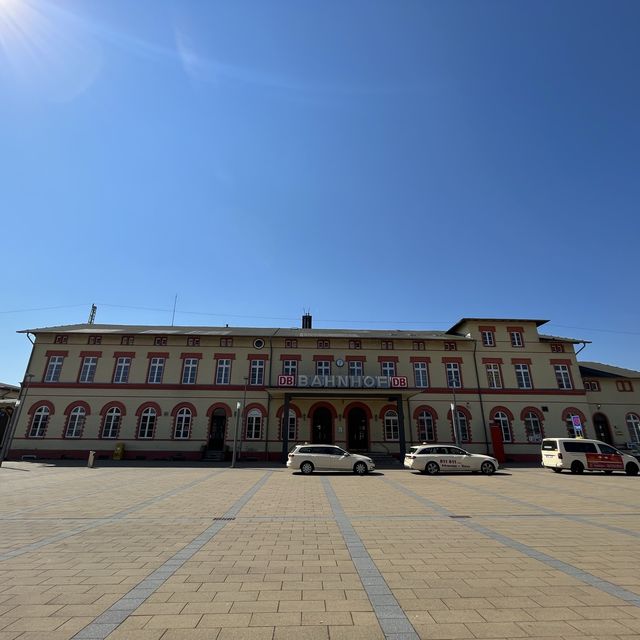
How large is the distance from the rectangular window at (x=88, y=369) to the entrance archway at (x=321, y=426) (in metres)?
17.1

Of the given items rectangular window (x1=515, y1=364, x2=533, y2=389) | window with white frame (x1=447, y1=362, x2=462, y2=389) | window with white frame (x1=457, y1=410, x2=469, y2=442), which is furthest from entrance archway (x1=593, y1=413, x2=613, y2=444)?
window with white frame (x1=447, y1=362, x2=462, y2=389)

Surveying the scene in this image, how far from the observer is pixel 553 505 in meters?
10.5

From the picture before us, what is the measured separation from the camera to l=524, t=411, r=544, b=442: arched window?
27719 mm

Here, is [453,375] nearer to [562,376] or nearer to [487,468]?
[562,376]

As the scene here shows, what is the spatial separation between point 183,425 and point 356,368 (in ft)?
45.3

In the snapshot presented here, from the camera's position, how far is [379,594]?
4.34 meters

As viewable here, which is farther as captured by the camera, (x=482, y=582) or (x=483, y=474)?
(x=483, y=474)

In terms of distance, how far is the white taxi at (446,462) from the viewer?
62.4 ft

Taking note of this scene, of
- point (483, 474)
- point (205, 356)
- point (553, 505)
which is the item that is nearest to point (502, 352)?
point (483, 474)

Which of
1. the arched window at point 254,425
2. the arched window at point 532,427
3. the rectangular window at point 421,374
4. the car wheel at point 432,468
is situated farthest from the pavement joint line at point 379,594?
the arched window at point 532,427

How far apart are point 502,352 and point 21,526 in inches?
1216

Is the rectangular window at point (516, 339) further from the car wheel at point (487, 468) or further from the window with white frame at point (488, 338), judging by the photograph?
the car wheel at point (487, 468)

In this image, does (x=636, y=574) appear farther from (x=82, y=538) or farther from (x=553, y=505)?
(x=82, y=538)

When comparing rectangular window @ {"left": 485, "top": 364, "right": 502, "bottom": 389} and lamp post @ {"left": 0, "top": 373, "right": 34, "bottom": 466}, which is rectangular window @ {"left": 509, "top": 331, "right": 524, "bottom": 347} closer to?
rectangular window @ {"left": 485, "top": 364, "right": 502, "bottom": 389}
